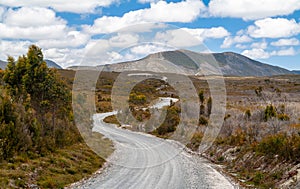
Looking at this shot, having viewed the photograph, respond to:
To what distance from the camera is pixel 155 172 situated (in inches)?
625

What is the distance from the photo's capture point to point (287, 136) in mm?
15648

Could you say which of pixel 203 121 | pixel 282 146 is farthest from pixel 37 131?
pixel 203 121

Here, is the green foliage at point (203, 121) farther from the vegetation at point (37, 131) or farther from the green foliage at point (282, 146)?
the green foliage at point (282, 146)

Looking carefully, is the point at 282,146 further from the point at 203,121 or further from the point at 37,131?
the point at 203,121

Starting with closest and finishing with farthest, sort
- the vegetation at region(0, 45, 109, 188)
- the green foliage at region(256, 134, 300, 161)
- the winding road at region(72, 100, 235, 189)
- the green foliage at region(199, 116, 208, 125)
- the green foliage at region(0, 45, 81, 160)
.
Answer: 1. the vegetation at region(0, 45, 109, 188)
2. the winding road at region(72, 100, 235, 189)
3. the green foliage at region(256, 134, 300, 161)
4. the green foliage at region(0, 45, 81, 160)
5. the green foliage at region(199, 116, 208, 125)

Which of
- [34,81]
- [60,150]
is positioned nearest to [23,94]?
[34,81]

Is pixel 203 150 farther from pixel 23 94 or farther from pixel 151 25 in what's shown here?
pixel 23 94

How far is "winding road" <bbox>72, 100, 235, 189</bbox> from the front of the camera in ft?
43.7

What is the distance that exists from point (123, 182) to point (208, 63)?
38.2 feet

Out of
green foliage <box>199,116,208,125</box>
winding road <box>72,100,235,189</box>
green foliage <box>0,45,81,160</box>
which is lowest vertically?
winding road <box>72,100,235,189</box>

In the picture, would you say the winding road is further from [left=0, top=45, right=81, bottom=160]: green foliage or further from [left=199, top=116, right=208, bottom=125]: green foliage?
[left=199, top=116, right=208, bottom=125]: green foliage

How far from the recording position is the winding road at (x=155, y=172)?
43.7ft

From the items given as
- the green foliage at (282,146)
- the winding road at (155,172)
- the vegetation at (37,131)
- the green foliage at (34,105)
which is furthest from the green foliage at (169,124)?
the green foliage at (282,146)

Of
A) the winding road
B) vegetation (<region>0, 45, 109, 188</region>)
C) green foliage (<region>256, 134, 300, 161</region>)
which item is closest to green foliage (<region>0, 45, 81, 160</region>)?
vegetation (<region>0, 45, 109, 188</region>)
